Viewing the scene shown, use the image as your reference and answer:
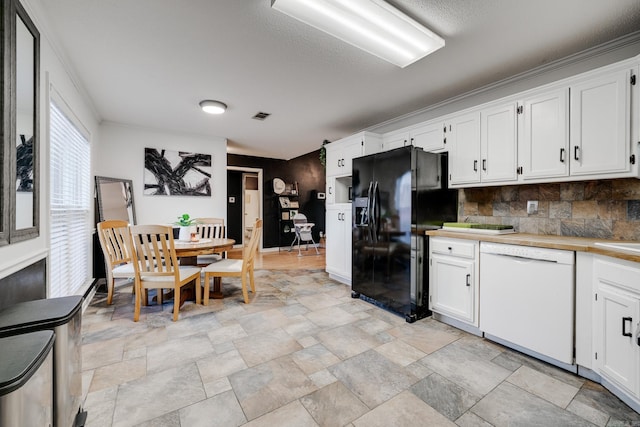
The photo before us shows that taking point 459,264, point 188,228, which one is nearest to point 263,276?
point 188,228

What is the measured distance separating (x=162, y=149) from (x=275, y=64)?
305 centimetres

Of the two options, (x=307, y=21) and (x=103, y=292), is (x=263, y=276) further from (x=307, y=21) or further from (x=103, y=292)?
(x=307, y=21)

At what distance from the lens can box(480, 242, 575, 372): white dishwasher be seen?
1870 mm

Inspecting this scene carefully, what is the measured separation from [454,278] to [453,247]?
0.95ft

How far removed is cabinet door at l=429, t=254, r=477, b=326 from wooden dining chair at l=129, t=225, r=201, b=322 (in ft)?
8.31

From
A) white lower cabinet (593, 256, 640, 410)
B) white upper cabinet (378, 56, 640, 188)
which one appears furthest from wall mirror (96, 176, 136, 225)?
white lower cabinet (593, 256, 640, 410)

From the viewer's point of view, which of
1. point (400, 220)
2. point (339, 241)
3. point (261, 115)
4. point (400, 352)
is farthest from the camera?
point (339, 241)

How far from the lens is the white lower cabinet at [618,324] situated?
4.87ft

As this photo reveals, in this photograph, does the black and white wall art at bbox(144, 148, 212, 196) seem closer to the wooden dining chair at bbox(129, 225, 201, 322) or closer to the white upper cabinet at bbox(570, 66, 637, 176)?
the wooden dining chair at bbox(129, 225, 201, 322)

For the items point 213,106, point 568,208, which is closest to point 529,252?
point 568,208

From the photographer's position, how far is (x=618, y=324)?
5.23 feet

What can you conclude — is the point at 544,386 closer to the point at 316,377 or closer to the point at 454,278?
the point at 454,278

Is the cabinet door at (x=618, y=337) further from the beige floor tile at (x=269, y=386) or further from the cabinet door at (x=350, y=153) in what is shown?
the cabinet door at (x=350, y=153)

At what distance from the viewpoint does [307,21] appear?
1.84 m
